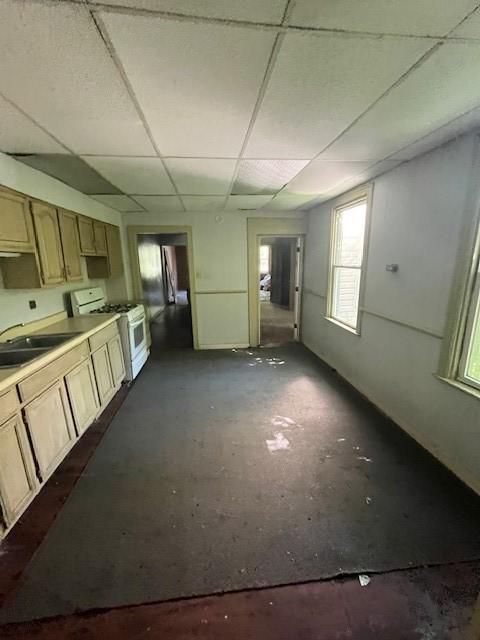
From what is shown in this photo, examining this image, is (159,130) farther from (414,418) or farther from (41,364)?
(414,418)

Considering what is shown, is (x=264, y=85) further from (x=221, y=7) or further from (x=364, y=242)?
(x=364, y=242)

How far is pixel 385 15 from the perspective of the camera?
0.96 meters

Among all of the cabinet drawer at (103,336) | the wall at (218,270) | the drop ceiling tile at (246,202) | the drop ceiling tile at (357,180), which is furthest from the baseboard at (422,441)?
the cabinet drawer at (103,336)

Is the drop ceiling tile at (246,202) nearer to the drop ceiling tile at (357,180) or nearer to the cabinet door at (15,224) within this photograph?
the drop ceiling tile at (357,180)

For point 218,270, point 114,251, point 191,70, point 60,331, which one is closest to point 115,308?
point 114,251

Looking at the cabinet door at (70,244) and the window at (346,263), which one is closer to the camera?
the cabinet door at (70,244)

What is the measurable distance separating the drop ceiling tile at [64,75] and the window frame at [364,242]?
2.34m

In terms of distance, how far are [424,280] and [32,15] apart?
2718 millimetres

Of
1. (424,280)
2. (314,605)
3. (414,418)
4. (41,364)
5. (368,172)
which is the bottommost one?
(314,605)

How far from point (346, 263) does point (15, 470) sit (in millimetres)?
3855

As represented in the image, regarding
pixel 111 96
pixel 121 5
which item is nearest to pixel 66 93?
pixel 111 96

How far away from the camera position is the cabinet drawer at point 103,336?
2.76 m

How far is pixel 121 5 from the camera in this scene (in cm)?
91

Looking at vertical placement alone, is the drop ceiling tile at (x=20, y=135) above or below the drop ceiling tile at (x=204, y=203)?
above
